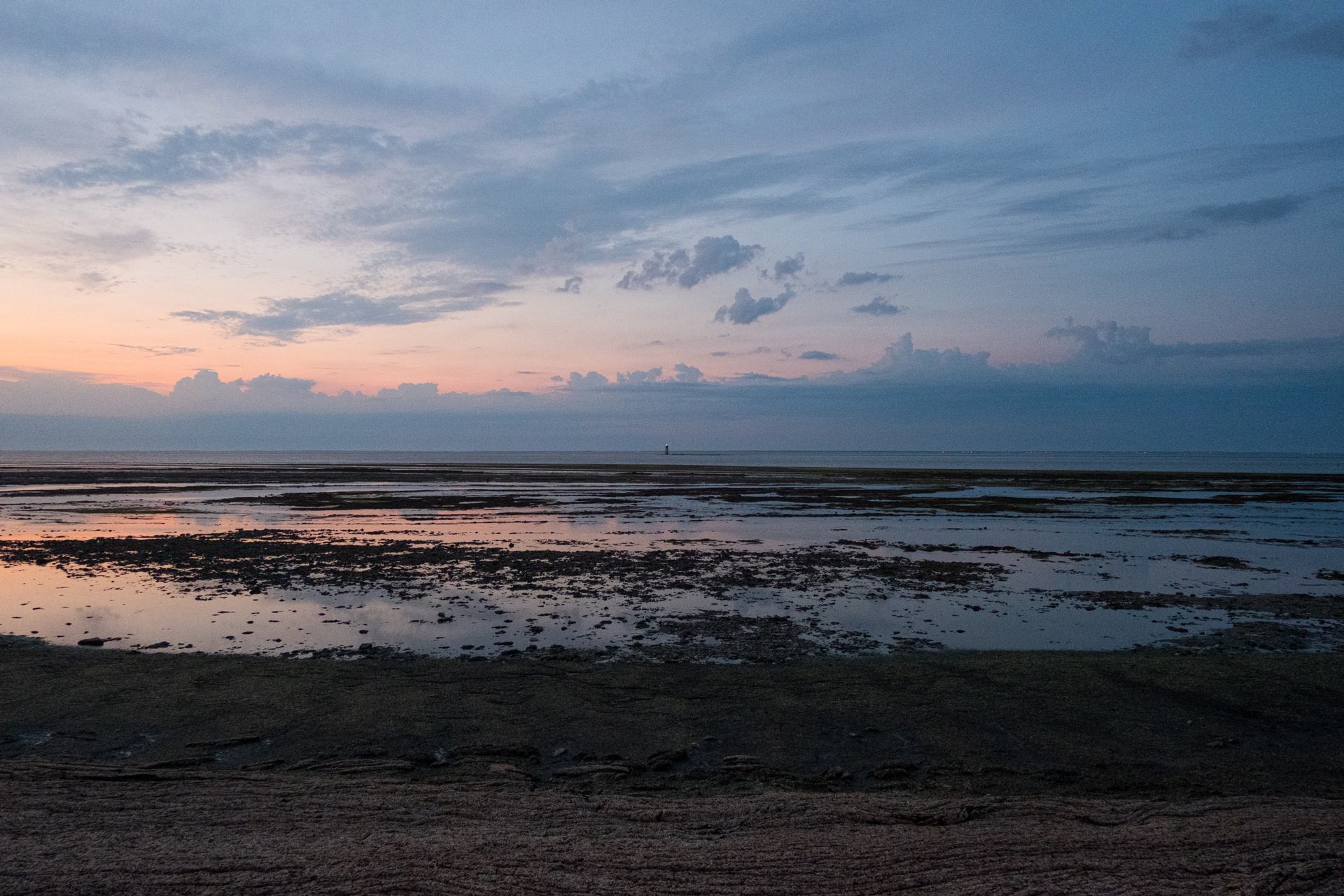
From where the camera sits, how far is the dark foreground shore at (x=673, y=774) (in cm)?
576

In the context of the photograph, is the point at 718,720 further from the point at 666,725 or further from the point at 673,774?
the point at 673,774

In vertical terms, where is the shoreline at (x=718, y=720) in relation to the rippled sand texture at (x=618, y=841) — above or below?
below

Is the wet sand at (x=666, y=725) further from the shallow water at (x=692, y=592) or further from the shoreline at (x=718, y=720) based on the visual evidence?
the shallow water at (x=692, y=592)

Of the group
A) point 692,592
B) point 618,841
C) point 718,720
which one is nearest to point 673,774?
point 718,720

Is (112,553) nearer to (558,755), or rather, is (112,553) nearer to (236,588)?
(236,588)

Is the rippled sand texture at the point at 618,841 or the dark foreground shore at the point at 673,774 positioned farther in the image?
the dark foreground shore at the point at 673,774

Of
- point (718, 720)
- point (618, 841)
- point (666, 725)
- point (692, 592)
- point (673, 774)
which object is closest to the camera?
point (618, 841)

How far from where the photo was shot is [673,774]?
799cm

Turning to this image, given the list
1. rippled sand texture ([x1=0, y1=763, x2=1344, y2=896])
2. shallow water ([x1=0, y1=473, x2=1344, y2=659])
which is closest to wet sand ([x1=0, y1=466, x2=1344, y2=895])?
rippled sand texture ([x1=0, y1=763, x2=1344, y2=896])

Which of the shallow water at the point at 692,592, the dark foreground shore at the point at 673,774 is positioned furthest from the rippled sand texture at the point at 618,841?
the shallow water at the point at 692,592

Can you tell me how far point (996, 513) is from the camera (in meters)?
39.2

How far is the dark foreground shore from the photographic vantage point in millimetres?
5758

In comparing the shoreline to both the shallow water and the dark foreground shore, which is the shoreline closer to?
the dark foreground shore

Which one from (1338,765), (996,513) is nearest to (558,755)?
(1338,765)
